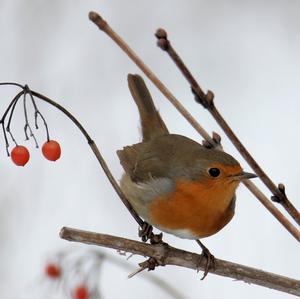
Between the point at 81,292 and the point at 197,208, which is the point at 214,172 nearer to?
the point at 197,208

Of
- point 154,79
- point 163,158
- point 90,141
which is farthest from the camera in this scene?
point 163,158

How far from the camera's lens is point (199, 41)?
4914 mm

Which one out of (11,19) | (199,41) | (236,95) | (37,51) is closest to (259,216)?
(236,95)

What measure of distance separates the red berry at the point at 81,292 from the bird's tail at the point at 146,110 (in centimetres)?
69

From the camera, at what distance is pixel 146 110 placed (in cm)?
279

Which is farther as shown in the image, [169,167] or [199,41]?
[199,41]

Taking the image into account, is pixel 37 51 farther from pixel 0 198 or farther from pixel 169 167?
pixel 169 167

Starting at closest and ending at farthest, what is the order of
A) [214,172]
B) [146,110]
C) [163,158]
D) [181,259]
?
[181,259] < [214,172] < [163,158] < [146,110]

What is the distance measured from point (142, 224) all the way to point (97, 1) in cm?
330

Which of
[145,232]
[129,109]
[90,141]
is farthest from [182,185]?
[129,109]

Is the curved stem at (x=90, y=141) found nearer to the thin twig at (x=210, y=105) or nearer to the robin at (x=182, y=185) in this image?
the robin at (x=182, y=185)

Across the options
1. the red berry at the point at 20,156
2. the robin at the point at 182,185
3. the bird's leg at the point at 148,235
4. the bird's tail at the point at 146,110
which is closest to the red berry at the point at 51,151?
the red berry at the point at 20,156

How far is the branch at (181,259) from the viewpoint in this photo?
5.55 feet

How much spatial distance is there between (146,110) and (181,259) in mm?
1001
